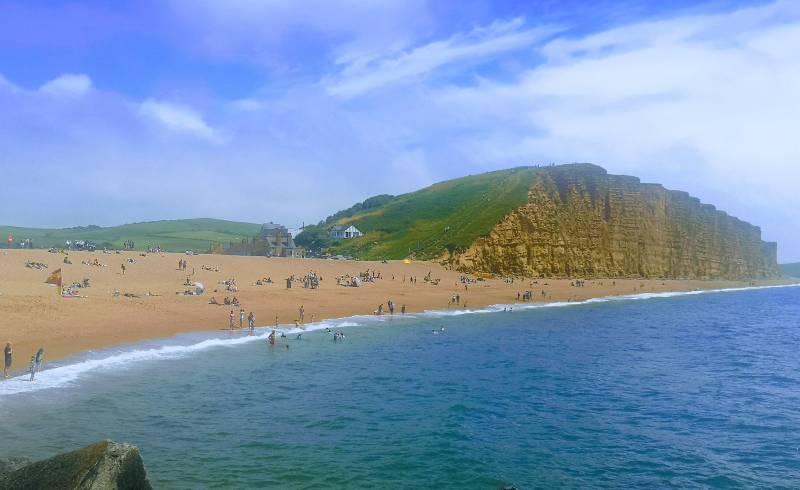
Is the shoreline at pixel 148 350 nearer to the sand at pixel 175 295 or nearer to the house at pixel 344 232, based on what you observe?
the sand at pixel 175 295

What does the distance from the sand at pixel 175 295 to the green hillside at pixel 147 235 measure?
56.9 m

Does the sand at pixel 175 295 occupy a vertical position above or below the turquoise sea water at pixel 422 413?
above

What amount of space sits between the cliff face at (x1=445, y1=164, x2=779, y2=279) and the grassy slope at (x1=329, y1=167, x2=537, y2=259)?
358cm

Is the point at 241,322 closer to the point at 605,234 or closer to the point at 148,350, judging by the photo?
the point at 148,350

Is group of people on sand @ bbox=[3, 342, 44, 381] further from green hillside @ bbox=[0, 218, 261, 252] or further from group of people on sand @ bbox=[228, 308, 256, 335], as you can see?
green hillside @ bbox=[0, 218, 261, 252]

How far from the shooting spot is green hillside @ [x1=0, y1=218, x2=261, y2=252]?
406ft

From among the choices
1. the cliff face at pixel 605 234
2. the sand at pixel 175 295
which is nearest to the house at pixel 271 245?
the sand at pixel 175 295

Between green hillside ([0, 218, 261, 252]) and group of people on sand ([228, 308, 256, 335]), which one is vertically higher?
green hillside ([0, 218, 261, 252])

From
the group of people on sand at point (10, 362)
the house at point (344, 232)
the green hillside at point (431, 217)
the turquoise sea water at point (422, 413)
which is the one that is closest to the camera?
the turquoise sea water at point (422, 413)

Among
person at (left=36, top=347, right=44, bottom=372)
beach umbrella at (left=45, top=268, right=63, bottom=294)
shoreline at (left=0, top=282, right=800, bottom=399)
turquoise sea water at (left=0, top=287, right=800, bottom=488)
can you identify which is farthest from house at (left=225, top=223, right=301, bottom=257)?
person at (left=36, top=347, right=44, bottom=372)

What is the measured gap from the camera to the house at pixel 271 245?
8156 cm

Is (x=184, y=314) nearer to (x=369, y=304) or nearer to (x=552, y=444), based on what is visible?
(x=369, y=304)

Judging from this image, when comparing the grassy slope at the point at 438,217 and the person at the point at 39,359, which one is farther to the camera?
the grassy slope at the point at 438,217

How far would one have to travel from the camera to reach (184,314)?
36312 mm
